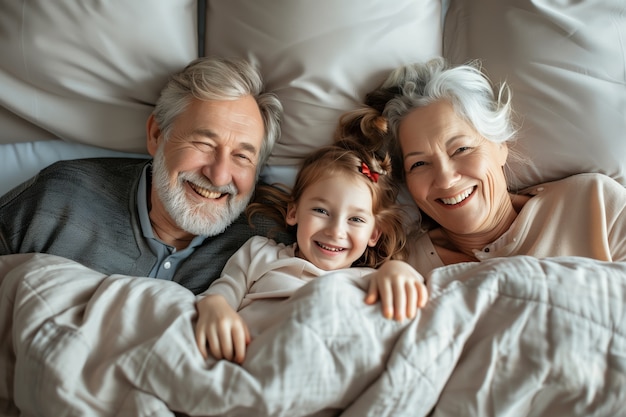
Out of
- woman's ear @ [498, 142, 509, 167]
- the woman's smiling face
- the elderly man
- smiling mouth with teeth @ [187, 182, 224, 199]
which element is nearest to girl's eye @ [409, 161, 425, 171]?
the woman's smiling face

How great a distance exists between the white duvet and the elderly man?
41 centimetres

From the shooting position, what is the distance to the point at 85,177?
1.52m

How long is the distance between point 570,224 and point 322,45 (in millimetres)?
866

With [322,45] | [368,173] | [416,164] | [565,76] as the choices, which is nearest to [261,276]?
[368,173]

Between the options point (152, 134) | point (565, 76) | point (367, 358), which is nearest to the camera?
point (367, 358)

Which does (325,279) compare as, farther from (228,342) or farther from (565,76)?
(565,76)

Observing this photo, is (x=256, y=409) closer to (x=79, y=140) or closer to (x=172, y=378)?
(x=172, y=378)

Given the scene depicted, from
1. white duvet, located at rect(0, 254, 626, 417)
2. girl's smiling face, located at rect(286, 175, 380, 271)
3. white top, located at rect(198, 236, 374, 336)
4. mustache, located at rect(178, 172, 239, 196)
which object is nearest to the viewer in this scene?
white duvet, located at rect(0, 254, 626, 417)

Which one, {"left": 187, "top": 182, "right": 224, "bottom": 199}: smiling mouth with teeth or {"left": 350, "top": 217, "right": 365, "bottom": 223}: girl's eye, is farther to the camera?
{"left": 187, "top": 182, "right": 224, "bottom": 199}: smiling mouth with teeth

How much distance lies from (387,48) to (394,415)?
104 centimetres

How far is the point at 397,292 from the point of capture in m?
1.02

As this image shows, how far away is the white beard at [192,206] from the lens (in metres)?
1.46

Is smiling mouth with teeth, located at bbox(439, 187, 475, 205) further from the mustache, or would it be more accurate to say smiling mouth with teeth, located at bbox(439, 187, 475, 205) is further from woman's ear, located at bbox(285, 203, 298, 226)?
the mustache

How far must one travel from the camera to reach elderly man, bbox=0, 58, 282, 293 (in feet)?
4.63
